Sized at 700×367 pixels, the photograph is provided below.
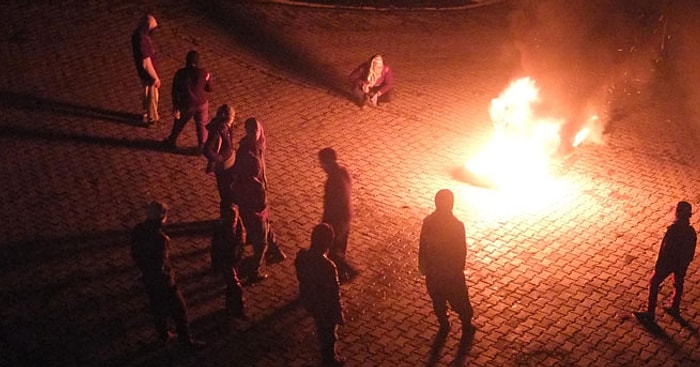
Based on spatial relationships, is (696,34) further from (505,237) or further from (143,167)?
(143,167)

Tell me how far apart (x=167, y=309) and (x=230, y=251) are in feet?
3.02

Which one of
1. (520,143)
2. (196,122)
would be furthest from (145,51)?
(520,143)

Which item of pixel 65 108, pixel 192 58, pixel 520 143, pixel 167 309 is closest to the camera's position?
pixel 167 309

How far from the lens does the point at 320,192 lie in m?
13.1

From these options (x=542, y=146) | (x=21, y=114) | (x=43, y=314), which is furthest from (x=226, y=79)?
(x=43, y=314)

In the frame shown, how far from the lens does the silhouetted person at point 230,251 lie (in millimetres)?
9375

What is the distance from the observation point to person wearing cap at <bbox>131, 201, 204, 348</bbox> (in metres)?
8.75

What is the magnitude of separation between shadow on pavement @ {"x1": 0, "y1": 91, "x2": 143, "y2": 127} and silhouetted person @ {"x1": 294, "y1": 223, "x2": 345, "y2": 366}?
7104 millimetres

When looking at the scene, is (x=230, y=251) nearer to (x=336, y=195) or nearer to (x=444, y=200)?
(x=336, y=195)

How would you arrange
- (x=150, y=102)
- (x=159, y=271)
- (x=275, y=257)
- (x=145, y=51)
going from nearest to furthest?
1. (x=159, y=271)
2. (x=275, y=257)
3. (x=145, y=51)
4. (x=150, y=102)

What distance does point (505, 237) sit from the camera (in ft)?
39.7

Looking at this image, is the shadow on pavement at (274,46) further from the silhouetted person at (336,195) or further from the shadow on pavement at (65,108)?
the silhouetted person at (336,195)

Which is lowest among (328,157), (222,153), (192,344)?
(192,344)

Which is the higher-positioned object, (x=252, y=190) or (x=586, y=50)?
(x=586, y=50)
